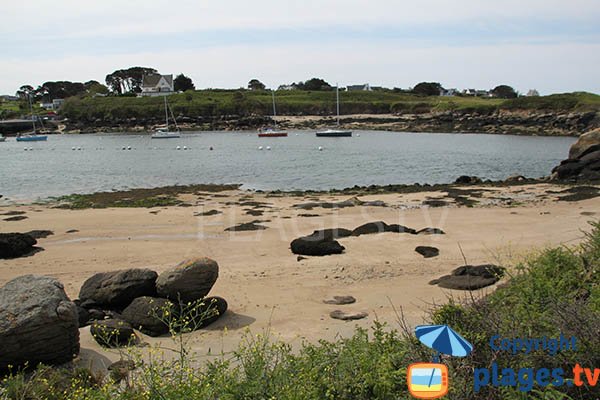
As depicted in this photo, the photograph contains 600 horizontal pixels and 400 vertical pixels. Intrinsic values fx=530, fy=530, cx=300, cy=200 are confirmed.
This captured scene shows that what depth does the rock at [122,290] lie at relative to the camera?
9281 millimetres

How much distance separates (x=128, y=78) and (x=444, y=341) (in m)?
174

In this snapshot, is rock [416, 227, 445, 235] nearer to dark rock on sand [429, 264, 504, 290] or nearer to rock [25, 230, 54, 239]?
dark rock on sand [429, 264, 504, 290]

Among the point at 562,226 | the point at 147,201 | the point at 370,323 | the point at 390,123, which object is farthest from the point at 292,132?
the point at 370,323

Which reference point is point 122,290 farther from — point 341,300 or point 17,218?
point 17,218

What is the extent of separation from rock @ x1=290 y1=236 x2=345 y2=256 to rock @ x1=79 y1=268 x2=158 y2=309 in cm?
480

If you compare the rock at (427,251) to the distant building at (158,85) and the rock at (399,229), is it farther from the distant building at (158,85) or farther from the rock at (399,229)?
the distant building at (158,85)

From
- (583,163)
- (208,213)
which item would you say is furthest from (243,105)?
(208,213)

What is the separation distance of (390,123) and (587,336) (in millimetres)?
104567

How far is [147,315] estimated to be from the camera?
8250 millimetres

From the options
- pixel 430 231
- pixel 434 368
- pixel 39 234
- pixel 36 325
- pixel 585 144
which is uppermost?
pixel 434 368

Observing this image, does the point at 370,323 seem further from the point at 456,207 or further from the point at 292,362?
the point at 456,207

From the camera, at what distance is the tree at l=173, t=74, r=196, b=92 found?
149 meters

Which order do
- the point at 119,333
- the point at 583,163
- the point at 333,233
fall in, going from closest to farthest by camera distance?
the point at 119,333, the point at 333,233, the point at 583,163

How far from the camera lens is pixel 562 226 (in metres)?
15.5
